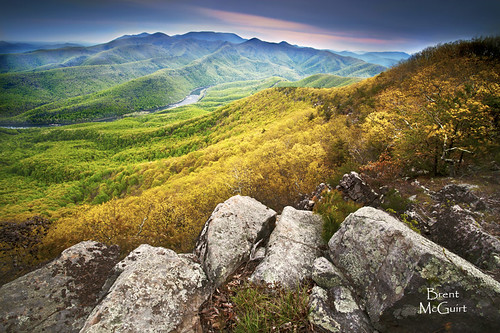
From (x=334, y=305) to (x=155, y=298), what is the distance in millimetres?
6859

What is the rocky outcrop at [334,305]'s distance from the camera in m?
6.47

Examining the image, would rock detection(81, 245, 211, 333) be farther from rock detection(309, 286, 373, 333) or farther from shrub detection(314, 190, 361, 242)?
shrub detection(314, 190, 361, 242)

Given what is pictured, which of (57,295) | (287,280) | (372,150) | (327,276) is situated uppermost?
(372,150)

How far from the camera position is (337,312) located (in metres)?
6.77

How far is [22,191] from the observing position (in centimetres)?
13000

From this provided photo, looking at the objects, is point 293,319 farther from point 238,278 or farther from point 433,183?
point 433,183

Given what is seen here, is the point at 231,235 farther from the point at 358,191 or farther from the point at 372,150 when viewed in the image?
the point at 372,150

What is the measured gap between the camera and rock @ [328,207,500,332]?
5301mm

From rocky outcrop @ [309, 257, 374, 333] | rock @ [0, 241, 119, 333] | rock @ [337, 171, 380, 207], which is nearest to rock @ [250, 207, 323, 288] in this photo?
rocky outcrop @ [309, 257, 374, 333]

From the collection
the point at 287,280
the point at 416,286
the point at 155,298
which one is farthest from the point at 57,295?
the point at 416,286

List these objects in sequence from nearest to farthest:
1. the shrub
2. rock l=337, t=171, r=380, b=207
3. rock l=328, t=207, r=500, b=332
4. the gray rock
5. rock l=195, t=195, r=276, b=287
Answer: rock l=328, t=207, r=500, b=332, the gray rock, rock l=195, t=195, r=276, b=287, the shrub, rock l=337, t=171, r=380, b=207

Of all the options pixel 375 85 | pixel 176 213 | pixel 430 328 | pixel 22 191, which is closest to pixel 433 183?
pixel 430 328

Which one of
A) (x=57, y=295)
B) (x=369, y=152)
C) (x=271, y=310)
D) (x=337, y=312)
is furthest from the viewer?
(x=369, y=152)

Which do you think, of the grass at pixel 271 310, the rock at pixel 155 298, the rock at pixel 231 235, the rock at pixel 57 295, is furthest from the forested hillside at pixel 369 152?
the grass at pixel 271 310
